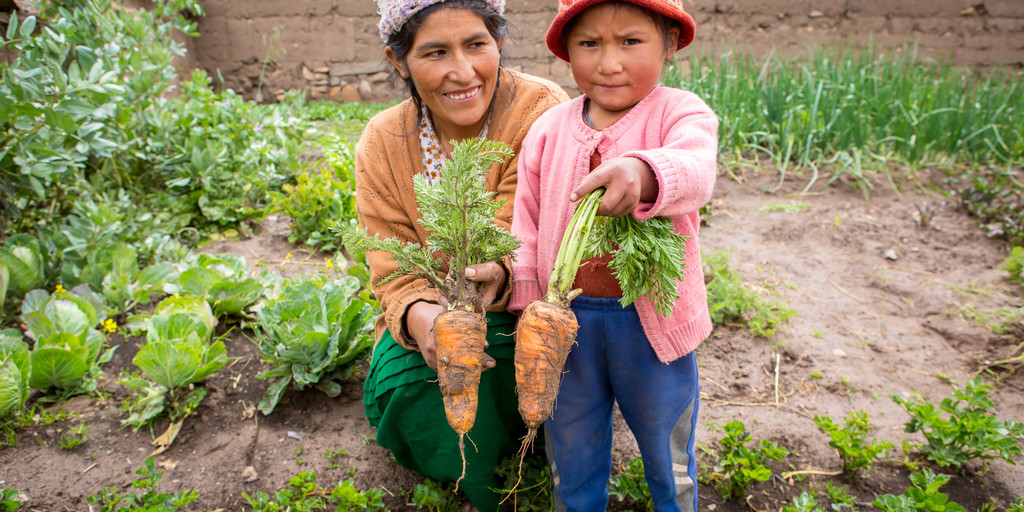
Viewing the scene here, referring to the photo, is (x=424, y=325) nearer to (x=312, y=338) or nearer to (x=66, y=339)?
(x=312, y=338)

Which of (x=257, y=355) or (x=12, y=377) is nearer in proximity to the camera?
(x=12, y=377)

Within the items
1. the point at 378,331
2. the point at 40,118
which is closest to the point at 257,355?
the point at 378,331

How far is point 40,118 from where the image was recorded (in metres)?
2.78

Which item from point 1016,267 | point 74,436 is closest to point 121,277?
point 74,436

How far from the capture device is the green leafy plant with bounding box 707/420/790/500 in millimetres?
1763

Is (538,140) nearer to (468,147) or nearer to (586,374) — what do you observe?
(468,147)

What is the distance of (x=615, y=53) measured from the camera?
4.12 feet

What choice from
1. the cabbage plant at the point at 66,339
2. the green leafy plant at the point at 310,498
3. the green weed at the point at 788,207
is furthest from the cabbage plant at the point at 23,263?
the green weed at the point at 788,207

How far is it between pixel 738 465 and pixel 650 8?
142cm

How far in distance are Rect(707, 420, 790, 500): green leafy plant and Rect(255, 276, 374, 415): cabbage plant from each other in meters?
1.41

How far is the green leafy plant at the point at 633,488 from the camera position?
1773 millimetres

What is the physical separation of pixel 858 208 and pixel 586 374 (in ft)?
11.8

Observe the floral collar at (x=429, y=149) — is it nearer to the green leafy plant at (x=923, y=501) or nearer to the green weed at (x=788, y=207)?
the green leafy plant at (x=923, y=501)

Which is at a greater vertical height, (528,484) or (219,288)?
(219,288)
